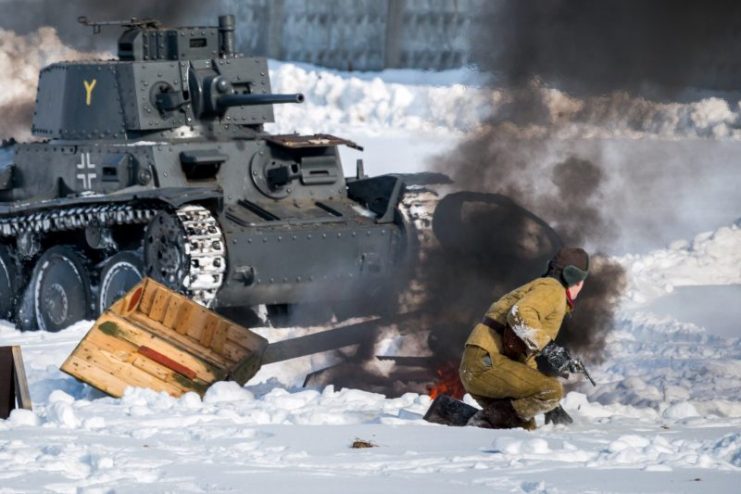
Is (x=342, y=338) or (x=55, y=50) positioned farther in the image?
(x=55, y=50)

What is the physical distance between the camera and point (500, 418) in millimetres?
10508

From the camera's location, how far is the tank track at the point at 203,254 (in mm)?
14789

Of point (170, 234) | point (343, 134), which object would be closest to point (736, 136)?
point (343, 134)

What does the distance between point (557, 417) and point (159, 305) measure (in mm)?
3797

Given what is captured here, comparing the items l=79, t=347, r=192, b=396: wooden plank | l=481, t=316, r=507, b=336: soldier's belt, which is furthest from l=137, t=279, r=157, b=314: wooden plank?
l=481, t=316, r=507, b=336: soldier's belt

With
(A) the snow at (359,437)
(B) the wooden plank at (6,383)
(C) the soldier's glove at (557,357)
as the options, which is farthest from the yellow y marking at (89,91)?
(C) the soldier's glove at (557,357)

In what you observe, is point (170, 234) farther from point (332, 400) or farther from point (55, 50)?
point (55, 50)

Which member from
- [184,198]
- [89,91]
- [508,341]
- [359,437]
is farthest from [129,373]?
[89,91]

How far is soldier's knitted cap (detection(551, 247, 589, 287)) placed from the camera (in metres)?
10.4

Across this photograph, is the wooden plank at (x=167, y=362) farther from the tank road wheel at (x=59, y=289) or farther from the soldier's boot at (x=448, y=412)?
the tank road wheel at (x=59, y=289)

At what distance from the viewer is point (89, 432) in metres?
10.4

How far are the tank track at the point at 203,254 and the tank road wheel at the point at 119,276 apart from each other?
923 millimetres

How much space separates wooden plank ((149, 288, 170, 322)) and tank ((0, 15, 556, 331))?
1.43 meters

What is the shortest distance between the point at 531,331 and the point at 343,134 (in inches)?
711
